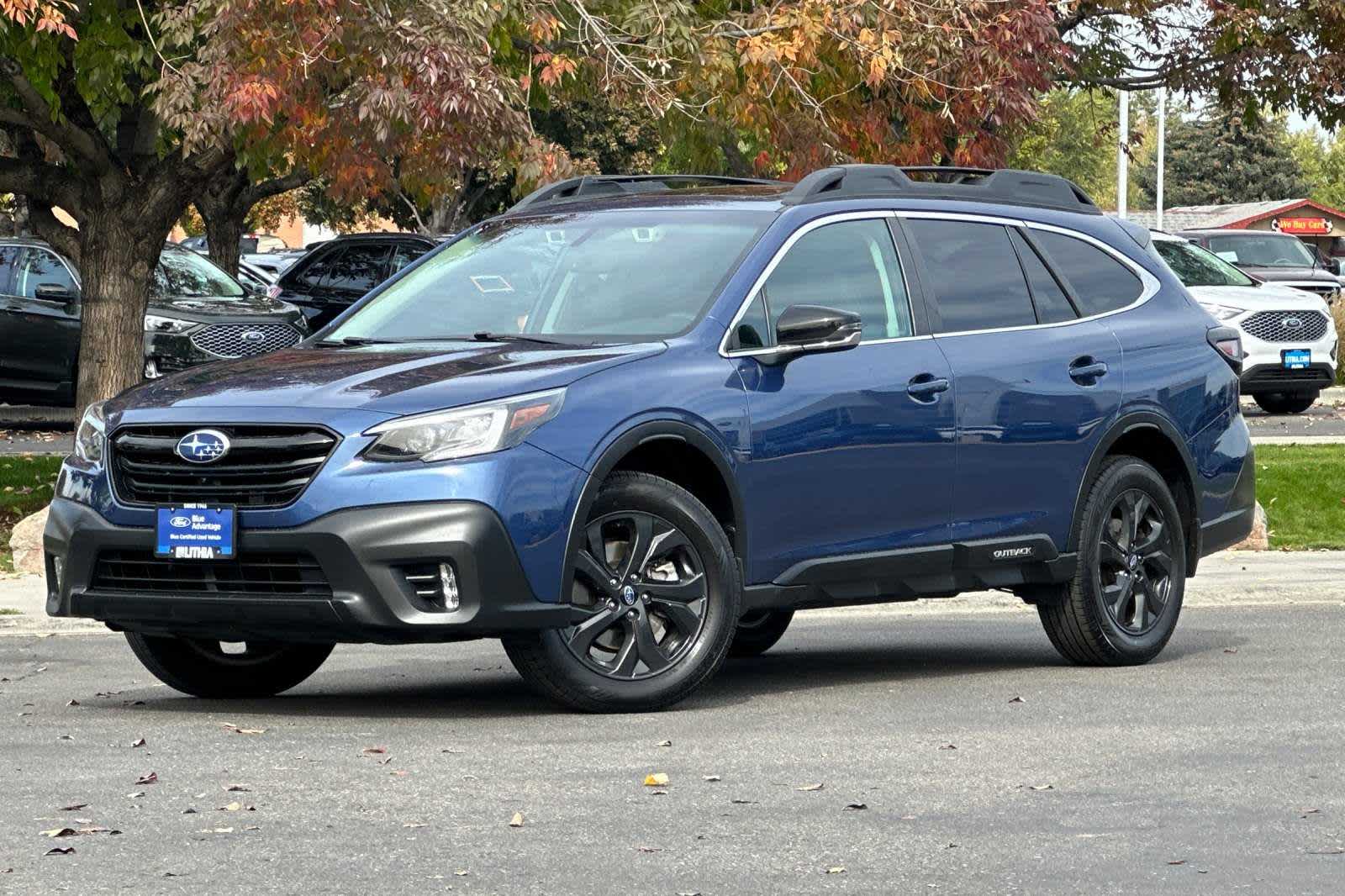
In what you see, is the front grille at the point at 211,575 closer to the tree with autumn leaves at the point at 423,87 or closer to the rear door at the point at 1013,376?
the rear door at the point at 1013,376

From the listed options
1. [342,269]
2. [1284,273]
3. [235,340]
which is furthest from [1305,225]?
[235,340]

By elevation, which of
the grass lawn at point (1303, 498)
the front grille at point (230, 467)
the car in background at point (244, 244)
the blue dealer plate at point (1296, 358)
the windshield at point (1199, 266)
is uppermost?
the front grille at point (230, 467)

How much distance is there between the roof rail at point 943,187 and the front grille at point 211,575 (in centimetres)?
249

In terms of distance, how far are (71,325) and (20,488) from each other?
7227 millimetres

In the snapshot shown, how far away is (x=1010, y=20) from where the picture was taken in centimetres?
1722

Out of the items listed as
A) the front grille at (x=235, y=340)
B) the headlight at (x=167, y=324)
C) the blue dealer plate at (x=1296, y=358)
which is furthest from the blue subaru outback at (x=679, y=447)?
the blue dealer plate at (x=1296, y=358)

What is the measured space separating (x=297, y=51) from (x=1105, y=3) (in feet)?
40.0

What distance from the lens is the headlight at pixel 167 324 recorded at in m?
24.2

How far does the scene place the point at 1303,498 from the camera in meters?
16.8

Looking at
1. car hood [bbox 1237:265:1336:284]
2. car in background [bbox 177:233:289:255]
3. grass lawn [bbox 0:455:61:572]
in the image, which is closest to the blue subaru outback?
grass lawn [bbox 0:455:61:572]

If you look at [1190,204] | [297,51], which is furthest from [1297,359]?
[1190,204]

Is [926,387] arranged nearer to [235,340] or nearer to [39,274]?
[235,340]

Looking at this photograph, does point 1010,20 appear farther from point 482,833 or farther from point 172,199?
point 482,833

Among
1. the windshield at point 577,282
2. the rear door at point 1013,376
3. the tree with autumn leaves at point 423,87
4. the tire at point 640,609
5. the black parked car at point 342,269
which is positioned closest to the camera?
the tire at point 640,609
